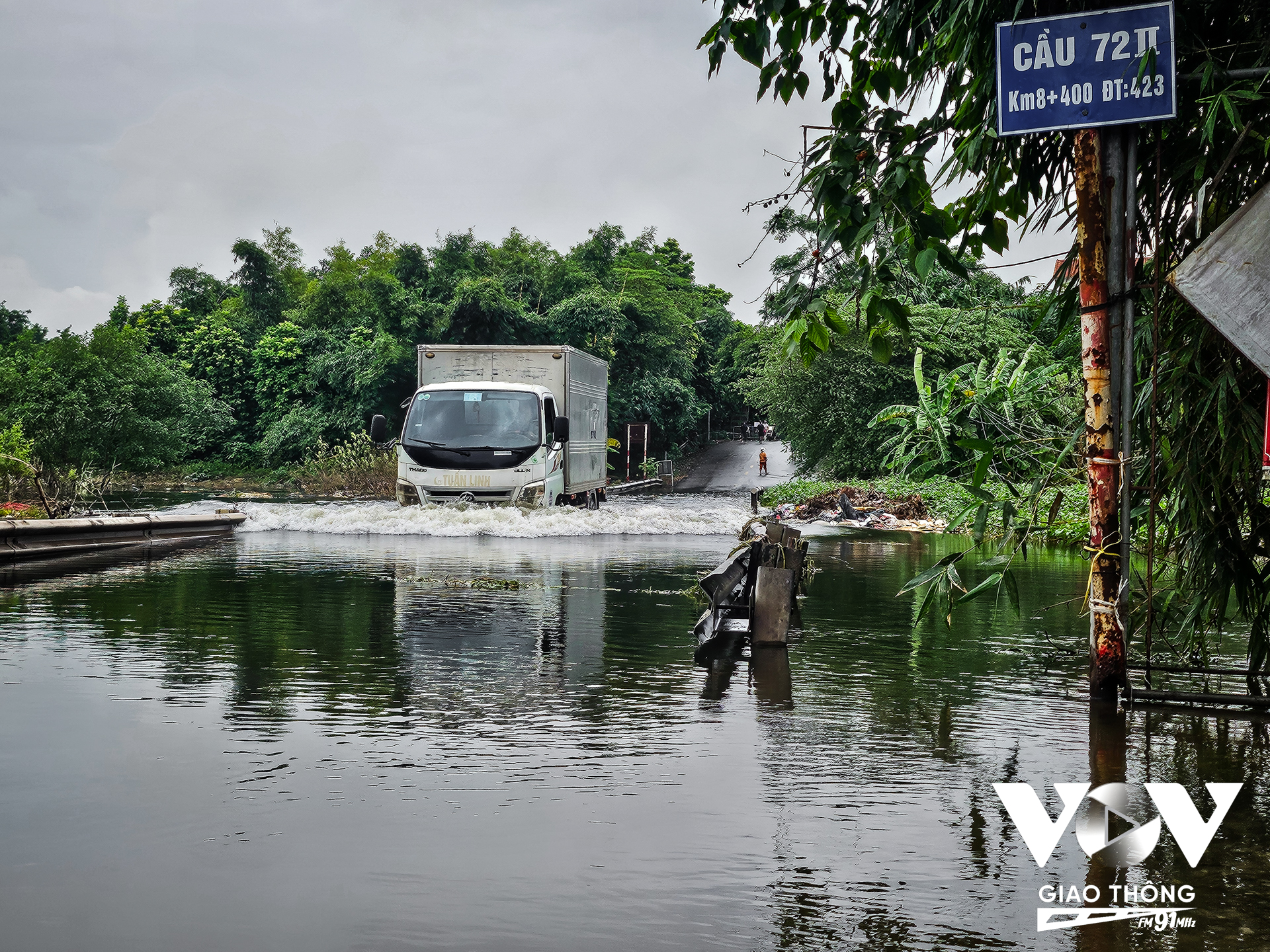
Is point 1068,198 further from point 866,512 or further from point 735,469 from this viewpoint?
point 735,469

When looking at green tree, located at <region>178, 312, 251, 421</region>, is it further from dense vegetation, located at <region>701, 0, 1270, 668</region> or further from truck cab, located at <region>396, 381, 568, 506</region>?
dense vegetation, located at <region>701, 0, 1270, 668</region>

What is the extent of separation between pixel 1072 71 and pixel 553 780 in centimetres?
420

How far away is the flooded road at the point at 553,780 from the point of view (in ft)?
13.6

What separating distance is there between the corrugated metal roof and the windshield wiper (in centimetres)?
1852

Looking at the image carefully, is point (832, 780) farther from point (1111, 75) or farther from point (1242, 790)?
point (1111, 75)

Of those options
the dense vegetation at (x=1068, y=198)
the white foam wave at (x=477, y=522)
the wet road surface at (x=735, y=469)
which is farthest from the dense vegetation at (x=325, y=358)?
the dense vegetation at (x=1068, y=198)

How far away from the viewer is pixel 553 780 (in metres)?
5.85

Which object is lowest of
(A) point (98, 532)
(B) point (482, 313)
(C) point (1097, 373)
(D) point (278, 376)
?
(A) point (98, 532)

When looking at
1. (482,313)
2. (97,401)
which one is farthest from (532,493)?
(482,313)

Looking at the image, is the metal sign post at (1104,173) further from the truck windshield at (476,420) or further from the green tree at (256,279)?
the green tree at (256,279)

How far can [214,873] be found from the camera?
14.8 feet

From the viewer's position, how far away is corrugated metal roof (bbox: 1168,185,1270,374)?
4707mm

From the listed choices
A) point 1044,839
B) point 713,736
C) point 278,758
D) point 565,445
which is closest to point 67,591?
point 278,758

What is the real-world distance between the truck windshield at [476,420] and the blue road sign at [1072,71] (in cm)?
1704
